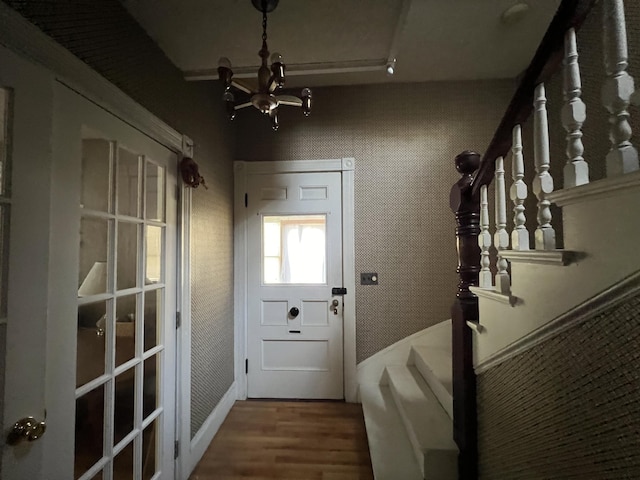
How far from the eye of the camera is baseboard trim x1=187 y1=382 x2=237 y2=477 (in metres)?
1.87

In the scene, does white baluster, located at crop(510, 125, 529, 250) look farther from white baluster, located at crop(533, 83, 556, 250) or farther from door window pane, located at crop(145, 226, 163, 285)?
door window pane, located at crop(145, 226, 163, 285)

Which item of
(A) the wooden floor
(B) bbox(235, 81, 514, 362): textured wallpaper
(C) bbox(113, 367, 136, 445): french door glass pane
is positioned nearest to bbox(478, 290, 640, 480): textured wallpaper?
(A) the wooden floor

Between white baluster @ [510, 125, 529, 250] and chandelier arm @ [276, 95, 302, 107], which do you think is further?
chandelier arm @ [276, 95, 302, 107]

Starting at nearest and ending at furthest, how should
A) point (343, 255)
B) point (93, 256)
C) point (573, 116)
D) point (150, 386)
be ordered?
point (573, 116), point (93, 256), point (150, 386), point (343, 255)

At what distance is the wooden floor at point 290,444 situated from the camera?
5.95ft

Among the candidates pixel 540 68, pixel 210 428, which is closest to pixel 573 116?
pixel 540 68

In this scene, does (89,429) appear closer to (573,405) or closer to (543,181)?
(573,405)

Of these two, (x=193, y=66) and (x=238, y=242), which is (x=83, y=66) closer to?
(x=193, y=66)

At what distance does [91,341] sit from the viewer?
1180 millimetres

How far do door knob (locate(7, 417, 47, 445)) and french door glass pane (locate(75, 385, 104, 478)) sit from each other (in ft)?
0.76

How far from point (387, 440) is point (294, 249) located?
159cm

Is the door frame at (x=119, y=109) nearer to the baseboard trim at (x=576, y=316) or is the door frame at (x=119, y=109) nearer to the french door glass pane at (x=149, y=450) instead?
the french door glass pane at (x=149, y=450)

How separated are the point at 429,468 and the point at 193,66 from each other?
2553 mm

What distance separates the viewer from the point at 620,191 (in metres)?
0.70
